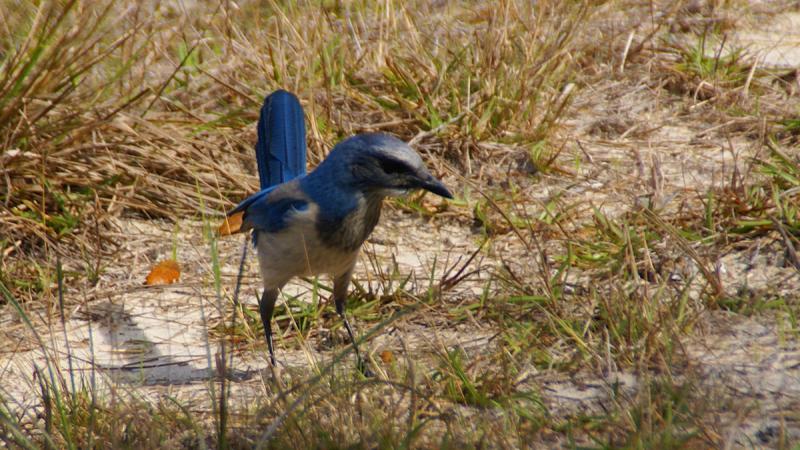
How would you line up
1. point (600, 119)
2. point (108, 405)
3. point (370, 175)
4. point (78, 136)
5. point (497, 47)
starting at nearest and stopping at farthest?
point (108, 405) → point (370, 175) → point (78, 136) → point (497, 47) → point (600, 119)

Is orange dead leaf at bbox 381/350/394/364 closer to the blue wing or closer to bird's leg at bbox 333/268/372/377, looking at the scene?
bird's leg at bbox 333/268/372/377

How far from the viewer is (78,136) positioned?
4633mm

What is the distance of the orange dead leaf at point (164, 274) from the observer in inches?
177

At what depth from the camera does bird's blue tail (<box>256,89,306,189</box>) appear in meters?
4.27

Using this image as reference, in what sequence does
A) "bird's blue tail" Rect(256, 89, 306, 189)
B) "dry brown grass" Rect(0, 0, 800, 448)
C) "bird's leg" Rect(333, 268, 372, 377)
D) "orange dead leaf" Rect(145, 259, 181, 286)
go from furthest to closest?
"orange dead leaf" Rect(145, 259, 181, 286), "bird's blue tail" Rect(256, 89, 306, 189), "bird's leg" Rect(333, 268, 372, 377), "dry brown grass" Rect(0, 0, 800, 448)

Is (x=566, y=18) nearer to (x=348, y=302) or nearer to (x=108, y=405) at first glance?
(x=348, y=302)

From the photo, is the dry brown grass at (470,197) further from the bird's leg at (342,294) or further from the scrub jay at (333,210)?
the scrub jay at (333,210)

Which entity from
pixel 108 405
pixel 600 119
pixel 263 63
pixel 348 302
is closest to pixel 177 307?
pixel 348 302

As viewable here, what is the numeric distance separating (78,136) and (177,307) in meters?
0.93

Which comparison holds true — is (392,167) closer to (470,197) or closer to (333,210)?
(333,210)

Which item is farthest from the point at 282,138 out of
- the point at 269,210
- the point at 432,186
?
the point at 432,186

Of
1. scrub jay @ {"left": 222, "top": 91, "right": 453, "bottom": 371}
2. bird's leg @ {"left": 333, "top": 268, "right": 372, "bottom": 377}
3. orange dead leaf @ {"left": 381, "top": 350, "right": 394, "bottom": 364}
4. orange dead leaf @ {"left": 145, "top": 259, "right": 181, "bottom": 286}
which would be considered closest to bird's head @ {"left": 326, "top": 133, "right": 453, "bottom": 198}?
scrub jay @ {"left": 222, "top": 91, "right": 453, "bottom": 371}

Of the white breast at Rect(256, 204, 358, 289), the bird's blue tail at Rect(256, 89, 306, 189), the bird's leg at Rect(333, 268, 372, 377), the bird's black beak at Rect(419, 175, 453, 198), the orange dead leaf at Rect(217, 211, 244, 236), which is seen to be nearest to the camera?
the bird's black beak at Rect(419, 175, 453, 198)

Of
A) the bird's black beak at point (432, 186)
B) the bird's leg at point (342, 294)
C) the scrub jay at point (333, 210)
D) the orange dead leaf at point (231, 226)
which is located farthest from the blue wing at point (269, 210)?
the orange dead leaf at point (231, 226)
